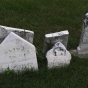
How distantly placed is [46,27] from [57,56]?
66.6 inches

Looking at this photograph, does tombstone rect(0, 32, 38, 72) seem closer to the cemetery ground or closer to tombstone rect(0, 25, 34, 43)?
the cemetery ground

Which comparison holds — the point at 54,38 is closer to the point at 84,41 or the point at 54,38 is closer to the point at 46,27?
the point at 84,41

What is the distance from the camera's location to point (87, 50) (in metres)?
4.69

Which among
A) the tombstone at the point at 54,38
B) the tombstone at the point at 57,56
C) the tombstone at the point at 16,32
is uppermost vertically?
the tombstone at the point at 16,32

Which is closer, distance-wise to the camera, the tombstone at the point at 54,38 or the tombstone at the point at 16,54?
the tombstone at the point at 16,54

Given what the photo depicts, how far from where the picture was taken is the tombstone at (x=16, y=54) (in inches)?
153

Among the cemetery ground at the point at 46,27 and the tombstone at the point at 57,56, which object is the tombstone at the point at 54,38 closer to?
the tombstone at the point at 57,56

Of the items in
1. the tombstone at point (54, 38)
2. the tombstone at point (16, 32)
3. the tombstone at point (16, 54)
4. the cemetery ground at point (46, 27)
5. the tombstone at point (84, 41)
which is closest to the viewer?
the tombstone at point (16, 54)

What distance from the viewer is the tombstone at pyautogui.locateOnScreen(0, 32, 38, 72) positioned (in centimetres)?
388

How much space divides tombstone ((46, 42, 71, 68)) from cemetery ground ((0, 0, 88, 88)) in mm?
90

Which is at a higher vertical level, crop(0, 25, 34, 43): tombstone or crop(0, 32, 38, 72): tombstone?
crop(0, 25, 34, 43): tombstone

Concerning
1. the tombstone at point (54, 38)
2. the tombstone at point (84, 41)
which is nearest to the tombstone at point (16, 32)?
the tombstone at point (54, 38)

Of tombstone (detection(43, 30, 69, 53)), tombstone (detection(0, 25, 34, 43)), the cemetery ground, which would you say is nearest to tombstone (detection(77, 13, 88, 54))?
the cemetery ground

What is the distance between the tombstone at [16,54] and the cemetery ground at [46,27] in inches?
3.7
